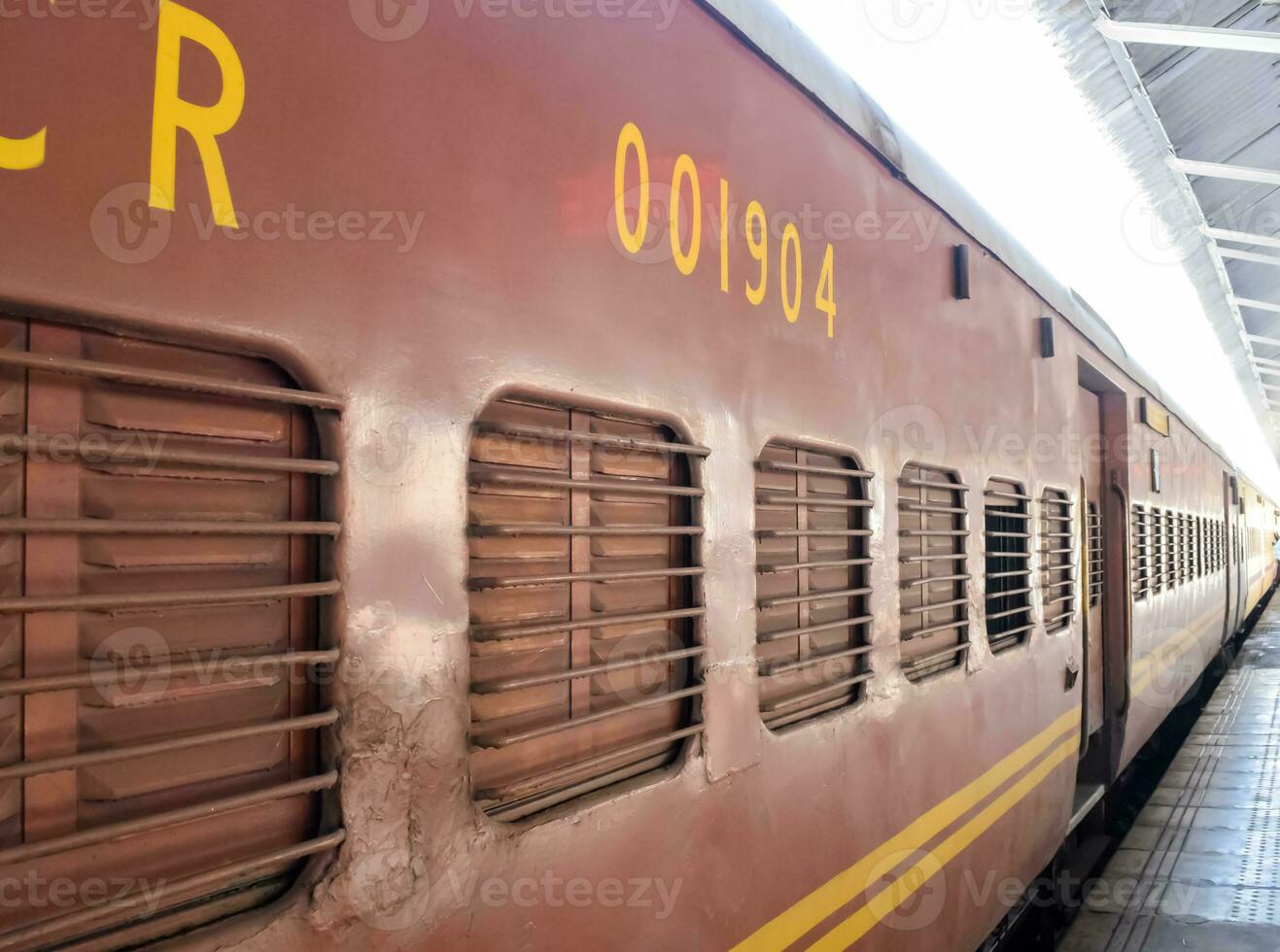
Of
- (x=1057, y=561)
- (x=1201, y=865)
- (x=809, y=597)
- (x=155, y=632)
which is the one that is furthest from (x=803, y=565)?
(x=1201, y=865)

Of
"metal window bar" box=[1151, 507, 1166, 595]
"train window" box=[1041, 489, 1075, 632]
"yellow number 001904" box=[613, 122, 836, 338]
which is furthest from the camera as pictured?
"metal window bar" box=[1151, 507, 1166, 595]

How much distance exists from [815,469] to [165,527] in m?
1.56

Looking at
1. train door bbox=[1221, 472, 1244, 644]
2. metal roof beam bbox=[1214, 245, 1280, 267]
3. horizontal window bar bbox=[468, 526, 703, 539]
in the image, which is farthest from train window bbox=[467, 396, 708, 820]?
train door bbox=[1221, 472, 1244, 644]

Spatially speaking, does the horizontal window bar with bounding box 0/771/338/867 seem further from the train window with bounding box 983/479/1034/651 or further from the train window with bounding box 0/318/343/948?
the train window with bounding box 983/479/1034/651

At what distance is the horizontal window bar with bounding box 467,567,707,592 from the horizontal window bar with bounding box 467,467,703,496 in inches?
5.5

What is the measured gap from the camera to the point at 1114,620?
6078mm

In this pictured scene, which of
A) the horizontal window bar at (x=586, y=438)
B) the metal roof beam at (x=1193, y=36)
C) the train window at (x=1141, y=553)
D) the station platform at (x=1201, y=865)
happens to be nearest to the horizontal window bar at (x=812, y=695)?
the horizontal window bar at (x=586, y=438)

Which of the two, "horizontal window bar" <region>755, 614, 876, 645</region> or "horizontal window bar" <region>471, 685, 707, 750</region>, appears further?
"horizontal window bar" <region>755, 614, 876, 645</region>

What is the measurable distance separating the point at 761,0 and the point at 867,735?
1819 millimetres

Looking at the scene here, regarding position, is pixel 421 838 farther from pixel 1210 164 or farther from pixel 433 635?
pixel 1210 164

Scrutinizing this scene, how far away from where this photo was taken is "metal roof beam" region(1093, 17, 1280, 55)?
197 inches

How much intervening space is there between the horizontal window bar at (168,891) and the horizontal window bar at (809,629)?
1093mm

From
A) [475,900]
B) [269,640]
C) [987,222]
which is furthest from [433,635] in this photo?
[987,222]

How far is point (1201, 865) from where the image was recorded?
18.0 ft
